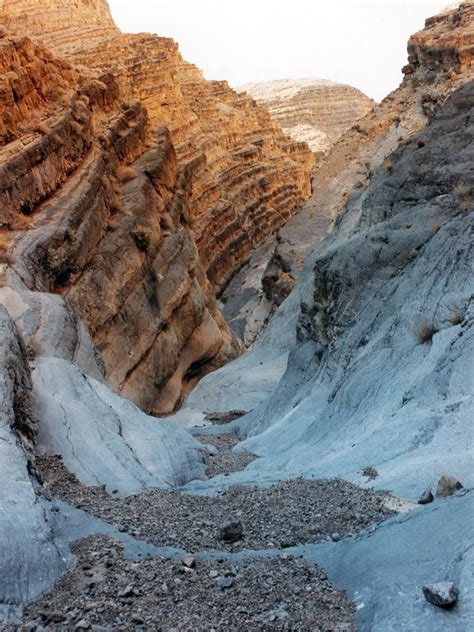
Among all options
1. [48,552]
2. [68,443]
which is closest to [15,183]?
[68,443]

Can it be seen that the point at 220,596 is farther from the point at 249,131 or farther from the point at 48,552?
the point at 249,131

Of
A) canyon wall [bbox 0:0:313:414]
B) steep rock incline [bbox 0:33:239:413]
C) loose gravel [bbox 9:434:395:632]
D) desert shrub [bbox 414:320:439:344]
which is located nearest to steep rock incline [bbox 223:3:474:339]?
canyon wall [bbox 0:0:313:414]

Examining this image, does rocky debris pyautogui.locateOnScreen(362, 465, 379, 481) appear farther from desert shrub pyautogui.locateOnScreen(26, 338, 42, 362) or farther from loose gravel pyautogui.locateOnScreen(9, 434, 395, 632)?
desert shrub pyautogui.locateOnScreen(26, 338, 42, 362)

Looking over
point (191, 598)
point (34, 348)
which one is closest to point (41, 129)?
point (34, 348)

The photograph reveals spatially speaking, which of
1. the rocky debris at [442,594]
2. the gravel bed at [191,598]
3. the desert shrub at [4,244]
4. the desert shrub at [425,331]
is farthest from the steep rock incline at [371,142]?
the rocky debris at [442,594]

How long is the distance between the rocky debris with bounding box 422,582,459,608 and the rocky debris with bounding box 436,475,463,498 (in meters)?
1.29

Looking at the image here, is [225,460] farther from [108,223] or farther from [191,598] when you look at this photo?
[108,223]

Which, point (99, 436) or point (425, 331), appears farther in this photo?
point (425, 331)

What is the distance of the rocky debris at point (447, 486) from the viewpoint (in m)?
4.73

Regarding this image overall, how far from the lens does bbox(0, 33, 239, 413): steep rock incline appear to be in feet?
63.5

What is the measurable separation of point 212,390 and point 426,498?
17097 millimetres

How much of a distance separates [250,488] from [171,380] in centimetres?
1716

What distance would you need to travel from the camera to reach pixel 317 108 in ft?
307

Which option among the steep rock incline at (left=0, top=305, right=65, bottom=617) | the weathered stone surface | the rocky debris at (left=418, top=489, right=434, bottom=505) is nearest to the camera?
the steep rock incline at (left=0, top=305, right=65, bottom=617)
